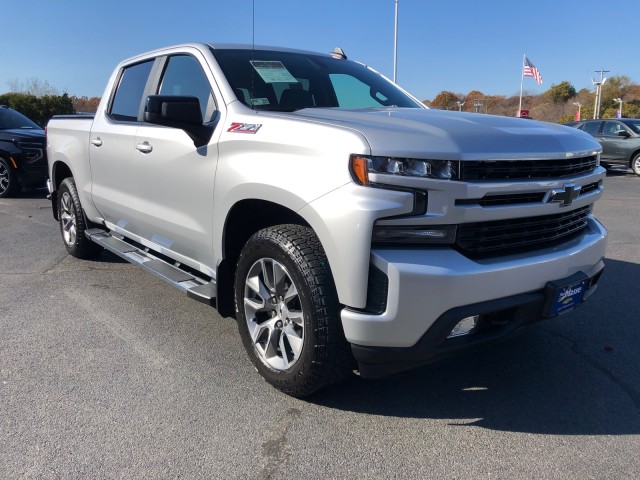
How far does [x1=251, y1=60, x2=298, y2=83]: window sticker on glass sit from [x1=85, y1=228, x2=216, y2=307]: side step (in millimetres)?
A: 1388

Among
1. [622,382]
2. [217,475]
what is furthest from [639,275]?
[217,475]

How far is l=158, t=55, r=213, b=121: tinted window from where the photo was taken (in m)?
3.61

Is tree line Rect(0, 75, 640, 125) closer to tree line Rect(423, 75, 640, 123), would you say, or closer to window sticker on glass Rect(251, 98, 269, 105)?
tree line Rect(423, 75, 640, 123)

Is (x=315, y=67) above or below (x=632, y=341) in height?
above

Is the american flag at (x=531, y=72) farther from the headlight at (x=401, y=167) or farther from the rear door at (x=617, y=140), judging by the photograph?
the headlight at (x=401, y=167)

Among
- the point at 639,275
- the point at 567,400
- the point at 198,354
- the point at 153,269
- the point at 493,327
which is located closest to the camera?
the point at 493,327

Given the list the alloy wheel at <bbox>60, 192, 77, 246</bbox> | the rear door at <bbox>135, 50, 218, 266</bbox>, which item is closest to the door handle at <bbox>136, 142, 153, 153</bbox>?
the rear door at <bbox>135, 50, 218, 266</bbox>

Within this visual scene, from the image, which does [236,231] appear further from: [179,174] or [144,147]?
[144,147]

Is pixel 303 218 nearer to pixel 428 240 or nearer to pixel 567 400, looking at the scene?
pixel 428 240

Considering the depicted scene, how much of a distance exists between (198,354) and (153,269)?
0.77 m

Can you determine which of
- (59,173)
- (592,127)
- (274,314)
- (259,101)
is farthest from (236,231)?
(592,127)

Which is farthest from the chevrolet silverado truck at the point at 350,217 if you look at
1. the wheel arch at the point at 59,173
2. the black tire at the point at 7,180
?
the black tire at the point at 7,180

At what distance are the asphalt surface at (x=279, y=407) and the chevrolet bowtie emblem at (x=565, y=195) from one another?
3.12ft

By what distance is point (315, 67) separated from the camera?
13.5 ft
